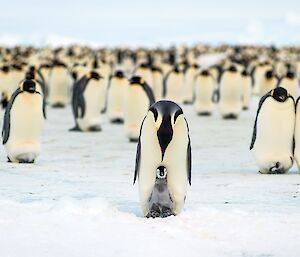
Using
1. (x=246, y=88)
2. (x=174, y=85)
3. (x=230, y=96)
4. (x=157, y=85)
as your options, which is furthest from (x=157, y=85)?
(x=230, y=96)

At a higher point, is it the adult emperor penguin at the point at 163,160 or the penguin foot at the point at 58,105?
the penguin foot at the point at 58,105

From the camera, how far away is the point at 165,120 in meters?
5.21

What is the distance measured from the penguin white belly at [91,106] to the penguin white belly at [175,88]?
5.85 meters

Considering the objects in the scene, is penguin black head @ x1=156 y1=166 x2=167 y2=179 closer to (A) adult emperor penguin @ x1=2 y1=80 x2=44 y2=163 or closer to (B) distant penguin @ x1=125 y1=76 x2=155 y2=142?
(A) adult emperor penguin @ x1=2 y1=80 x2=44 y2=163

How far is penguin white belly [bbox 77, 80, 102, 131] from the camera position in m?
12.6

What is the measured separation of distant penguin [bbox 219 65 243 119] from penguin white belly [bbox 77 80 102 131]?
11.7 ft

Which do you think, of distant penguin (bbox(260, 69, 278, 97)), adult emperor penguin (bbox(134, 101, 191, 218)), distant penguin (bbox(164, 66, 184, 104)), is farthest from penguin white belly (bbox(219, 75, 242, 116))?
adult emperor penguin (bbox(134, 101, 191, 218))

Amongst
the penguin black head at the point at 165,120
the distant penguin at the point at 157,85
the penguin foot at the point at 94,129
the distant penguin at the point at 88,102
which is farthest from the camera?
the distant penguin at the point at 157,85

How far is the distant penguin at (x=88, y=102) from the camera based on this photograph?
12586 millimetres

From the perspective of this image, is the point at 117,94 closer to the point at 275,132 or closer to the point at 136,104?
the point at 136,104

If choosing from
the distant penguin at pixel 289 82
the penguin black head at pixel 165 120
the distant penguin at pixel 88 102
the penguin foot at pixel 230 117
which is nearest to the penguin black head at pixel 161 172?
the penguin black head at pixel 165 120

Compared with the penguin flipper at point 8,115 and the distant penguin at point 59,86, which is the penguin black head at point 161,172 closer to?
the penguin flipper at point 8,115

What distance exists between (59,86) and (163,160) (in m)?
12.9

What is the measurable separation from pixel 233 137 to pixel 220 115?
3.97 m
